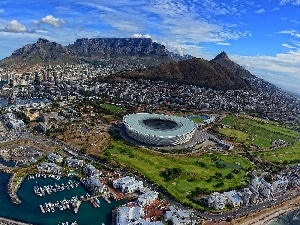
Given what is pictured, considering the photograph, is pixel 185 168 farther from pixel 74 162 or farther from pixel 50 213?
pixel 50 213

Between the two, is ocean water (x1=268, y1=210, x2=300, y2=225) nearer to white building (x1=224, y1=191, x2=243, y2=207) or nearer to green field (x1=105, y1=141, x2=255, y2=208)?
white building (x1=224, y1=191, x2=243, y2=207)

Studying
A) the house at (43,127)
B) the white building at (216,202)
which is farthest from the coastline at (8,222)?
the house at (43,127)

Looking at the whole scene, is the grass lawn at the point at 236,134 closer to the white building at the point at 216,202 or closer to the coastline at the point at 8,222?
the white building at the point at 216,202

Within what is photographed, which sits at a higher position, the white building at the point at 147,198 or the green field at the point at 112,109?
the green field at the point at 112,109

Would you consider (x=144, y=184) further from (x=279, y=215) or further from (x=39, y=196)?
(x=279, y=215)

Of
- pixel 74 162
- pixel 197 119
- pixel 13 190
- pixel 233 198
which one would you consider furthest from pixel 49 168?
pixel 197 119
